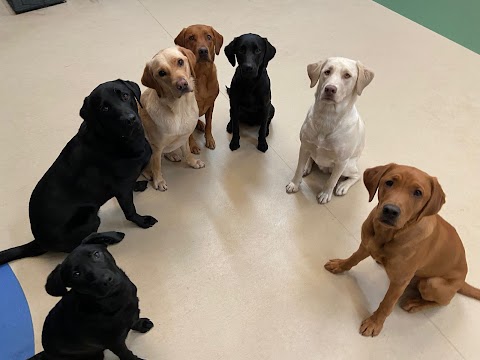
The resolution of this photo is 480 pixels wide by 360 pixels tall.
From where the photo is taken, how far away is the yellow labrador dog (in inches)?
88.8

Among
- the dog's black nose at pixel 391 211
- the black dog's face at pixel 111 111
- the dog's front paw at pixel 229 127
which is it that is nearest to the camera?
the dog's black nose at pixel 391 211

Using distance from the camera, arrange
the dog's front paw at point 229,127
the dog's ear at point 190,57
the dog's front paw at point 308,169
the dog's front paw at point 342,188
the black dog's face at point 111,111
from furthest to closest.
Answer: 1. the dog's front paw at point 229,127
2. the dog's front paw at point 308,169
3. the dog's front paw at point 342,188
4. the dog's ear at point 190,57
5. the black dog's face at point 111,111

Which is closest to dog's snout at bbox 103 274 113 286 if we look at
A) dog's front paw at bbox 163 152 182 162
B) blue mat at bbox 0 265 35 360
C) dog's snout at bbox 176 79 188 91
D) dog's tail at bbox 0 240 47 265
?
blue mat at bbox 0 265 35 360

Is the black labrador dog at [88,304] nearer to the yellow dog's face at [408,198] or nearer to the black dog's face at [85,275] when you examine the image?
the black dog's face at [85,275]

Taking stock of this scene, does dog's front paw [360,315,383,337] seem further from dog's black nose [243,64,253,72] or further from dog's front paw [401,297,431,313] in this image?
dog's black nose [243,64,253,72]

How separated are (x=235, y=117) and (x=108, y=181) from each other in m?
1.14

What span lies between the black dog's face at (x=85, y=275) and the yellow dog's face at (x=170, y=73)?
1.06 metres

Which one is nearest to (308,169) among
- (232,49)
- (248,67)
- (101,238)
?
(248,67)

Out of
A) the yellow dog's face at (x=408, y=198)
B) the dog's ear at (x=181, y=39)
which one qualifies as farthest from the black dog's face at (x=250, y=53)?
the yellow dog's face at (x=408, y=198)

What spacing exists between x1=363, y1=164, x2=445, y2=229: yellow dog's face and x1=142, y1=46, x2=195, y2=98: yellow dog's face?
1.26 m

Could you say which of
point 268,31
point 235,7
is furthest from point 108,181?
point 235,7

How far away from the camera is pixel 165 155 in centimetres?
308

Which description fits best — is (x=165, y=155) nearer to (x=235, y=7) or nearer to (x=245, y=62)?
(x=245, y=62)

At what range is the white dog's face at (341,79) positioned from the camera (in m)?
2.14
